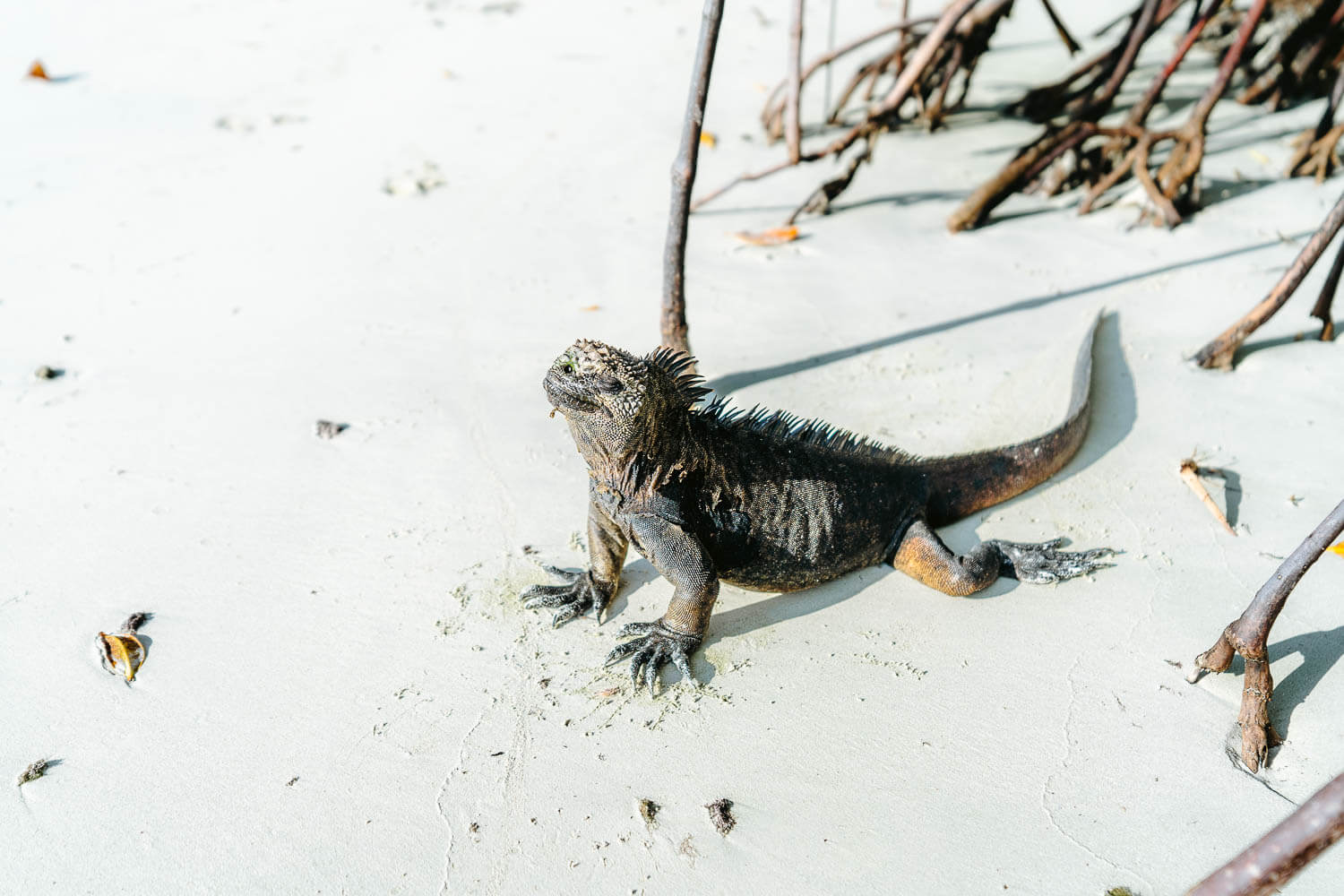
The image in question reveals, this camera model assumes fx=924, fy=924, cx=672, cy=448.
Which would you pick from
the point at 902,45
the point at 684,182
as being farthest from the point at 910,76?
the point at 684,182

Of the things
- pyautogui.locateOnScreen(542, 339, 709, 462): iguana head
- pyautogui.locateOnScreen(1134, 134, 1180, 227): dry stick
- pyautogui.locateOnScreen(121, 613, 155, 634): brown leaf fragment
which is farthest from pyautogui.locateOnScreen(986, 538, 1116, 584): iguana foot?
pyautogui.locateOnScreen(1134, 134, 1180, 227): dry stick

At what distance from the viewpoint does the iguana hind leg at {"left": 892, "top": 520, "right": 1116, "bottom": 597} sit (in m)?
3.30

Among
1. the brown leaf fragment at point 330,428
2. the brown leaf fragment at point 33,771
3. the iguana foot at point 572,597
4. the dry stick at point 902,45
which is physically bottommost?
the brown leaf fragment at point 33,771

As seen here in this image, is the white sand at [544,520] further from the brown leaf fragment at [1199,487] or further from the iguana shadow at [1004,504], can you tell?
the brown leaf fragment at [1199,487]

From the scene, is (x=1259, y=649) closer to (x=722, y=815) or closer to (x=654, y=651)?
(x=722, y=815)

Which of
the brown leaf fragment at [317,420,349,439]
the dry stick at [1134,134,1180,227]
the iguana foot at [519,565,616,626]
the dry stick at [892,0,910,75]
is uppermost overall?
the dry stick at [892,0,910,75]

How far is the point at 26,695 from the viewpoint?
9.18 feet

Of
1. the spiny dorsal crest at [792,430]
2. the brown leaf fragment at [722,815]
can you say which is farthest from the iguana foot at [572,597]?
the brown leaf fragment at [722,815]

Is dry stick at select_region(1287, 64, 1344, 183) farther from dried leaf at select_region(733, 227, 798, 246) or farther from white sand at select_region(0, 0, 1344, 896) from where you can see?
→ dried leaf at select_region(733, 227, 798, 246)

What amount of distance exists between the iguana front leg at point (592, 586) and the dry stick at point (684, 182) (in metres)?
1.22

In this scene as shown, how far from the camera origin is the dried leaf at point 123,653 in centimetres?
290

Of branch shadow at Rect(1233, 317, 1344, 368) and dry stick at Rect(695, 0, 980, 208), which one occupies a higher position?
dry stick at Rect(695, 0, 980, 208)

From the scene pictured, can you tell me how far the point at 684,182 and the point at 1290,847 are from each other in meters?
3.26

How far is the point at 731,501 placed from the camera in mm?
3113
